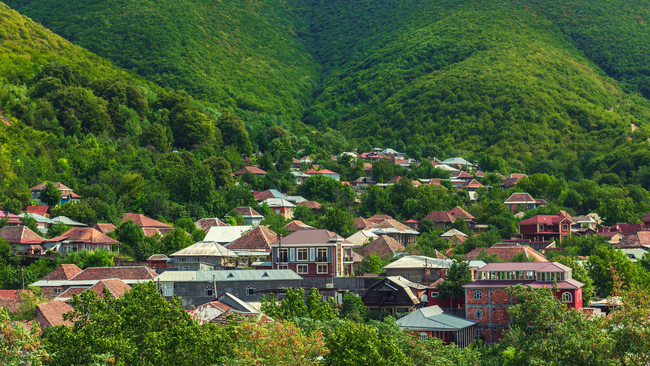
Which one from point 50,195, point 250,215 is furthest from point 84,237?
point 250,215

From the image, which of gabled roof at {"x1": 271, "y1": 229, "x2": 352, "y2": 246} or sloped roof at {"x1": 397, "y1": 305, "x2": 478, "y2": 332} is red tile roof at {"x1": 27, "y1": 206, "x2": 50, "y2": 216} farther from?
sloped roof at {"x1": 397, "y1": 305, "x2": 478, "y2": 332}

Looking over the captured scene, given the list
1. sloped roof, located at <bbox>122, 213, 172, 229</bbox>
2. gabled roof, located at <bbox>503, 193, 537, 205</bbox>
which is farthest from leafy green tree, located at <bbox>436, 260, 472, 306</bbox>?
gabled roof, located at <bbox>503, 193, 537, 205</bbox>

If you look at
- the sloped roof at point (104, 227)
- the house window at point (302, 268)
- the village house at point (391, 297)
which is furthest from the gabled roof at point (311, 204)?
the village house at point (391, 297)

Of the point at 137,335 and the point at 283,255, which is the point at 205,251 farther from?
the point at 137,335

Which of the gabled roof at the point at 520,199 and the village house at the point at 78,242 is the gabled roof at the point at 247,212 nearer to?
the village house at the point at 78,242

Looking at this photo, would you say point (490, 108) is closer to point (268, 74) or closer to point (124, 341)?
point (268, 74)

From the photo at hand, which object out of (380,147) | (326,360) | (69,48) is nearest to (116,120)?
(69,48)
